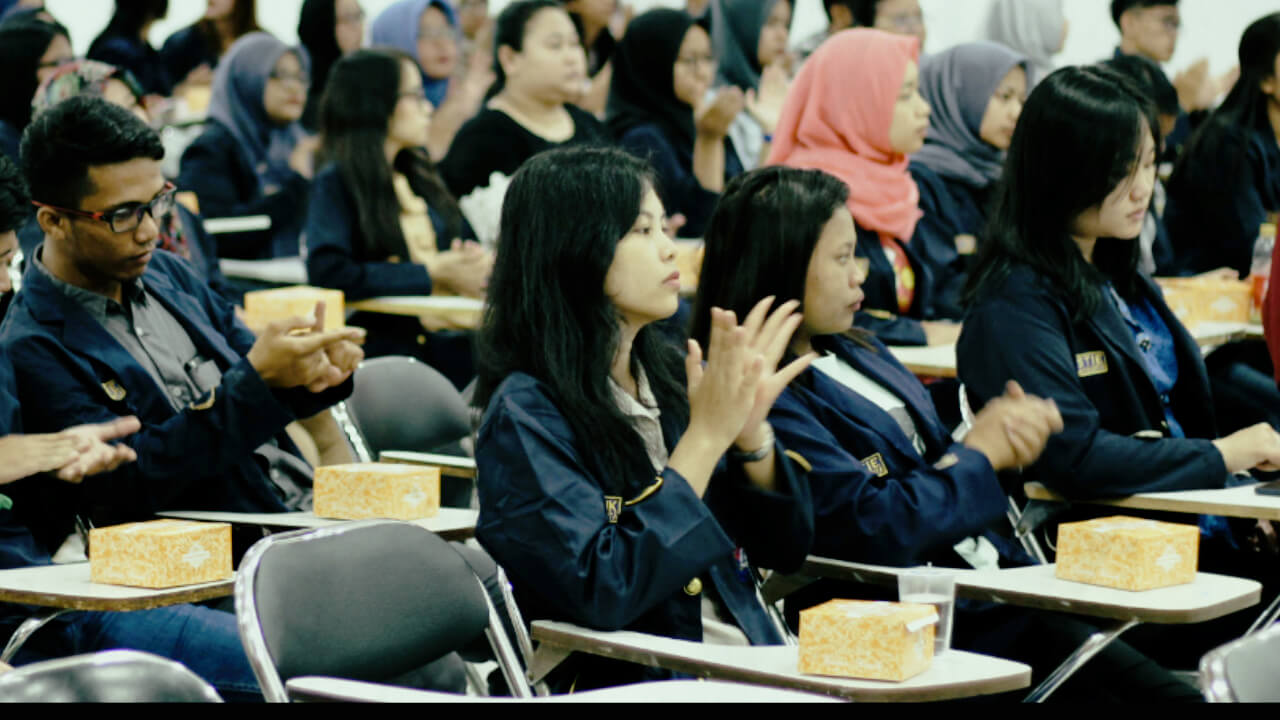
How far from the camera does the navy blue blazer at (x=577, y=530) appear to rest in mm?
2016

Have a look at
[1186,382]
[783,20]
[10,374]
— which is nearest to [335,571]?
[10,374]

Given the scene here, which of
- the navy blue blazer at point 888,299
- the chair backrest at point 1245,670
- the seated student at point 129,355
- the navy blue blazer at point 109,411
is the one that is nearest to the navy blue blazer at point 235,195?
the navy blue blazer at point 888,299

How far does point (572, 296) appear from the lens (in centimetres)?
221

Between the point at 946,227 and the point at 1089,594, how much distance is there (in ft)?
9.59

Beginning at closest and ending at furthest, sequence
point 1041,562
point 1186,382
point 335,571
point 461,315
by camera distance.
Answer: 1. point 335,571
2. point 1041,562
3. point 1186,382
4. point 461,315

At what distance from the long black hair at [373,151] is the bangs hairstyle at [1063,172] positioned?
7.79 feet

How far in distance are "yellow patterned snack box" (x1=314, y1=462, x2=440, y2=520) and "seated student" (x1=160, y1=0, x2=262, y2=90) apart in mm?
6046

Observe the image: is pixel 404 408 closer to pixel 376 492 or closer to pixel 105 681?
pixel 376 492

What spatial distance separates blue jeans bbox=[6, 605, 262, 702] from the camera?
Result: 2318 mm

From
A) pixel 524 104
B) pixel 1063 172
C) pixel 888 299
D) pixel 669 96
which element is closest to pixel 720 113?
pixel 669 96

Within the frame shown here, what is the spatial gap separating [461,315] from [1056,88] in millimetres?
2207

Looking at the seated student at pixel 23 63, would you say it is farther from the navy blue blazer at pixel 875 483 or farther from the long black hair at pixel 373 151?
the navy blue blazer at pixel 875 483

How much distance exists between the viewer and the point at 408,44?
25.9 feet

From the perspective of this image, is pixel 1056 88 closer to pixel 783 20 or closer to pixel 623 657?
pixel 623 657
